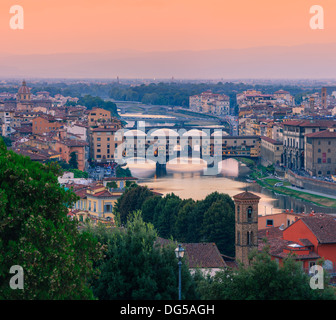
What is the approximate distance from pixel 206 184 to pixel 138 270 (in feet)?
37.2

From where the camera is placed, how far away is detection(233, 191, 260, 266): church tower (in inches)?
267

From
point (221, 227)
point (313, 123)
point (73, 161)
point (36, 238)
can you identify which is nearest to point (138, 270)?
point (36, 238)

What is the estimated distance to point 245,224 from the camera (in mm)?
6824

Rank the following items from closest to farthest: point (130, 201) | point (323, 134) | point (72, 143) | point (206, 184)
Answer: point (130, 201)
point (206, 184)
point (72, 143)
point (323, 134)

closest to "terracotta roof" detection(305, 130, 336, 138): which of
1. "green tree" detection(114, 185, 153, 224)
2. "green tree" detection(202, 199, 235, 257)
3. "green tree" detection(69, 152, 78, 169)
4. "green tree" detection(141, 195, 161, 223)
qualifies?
"green tree" detection(69, 152, 78, 169)

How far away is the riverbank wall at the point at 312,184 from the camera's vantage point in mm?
15502

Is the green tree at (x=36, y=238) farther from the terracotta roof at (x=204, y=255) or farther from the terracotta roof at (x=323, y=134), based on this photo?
the terracotta roof at (x=323, y=134)

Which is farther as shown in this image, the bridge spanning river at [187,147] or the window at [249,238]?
the bridge spanning river at [187,147]

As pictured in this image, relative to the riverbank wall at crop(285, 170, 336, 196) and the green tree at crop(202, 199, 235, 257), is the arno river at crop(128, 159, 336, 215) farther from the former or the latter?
the green tree at crop(202, 199, 235, 257)

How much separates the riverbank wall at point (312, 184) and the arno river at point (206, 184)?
0.88m

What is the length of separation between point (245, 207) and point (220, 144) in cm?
1659

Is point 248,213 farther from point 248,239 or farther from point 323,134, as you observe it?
point 323,134

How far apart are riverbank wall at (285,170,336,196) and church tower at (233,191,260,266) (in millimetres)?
8615

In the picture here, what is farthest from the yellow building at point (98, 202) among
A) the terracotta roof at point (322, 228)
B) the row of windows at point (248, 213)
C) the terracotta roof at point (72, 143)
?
the terracotta roof at point (72, 143)
